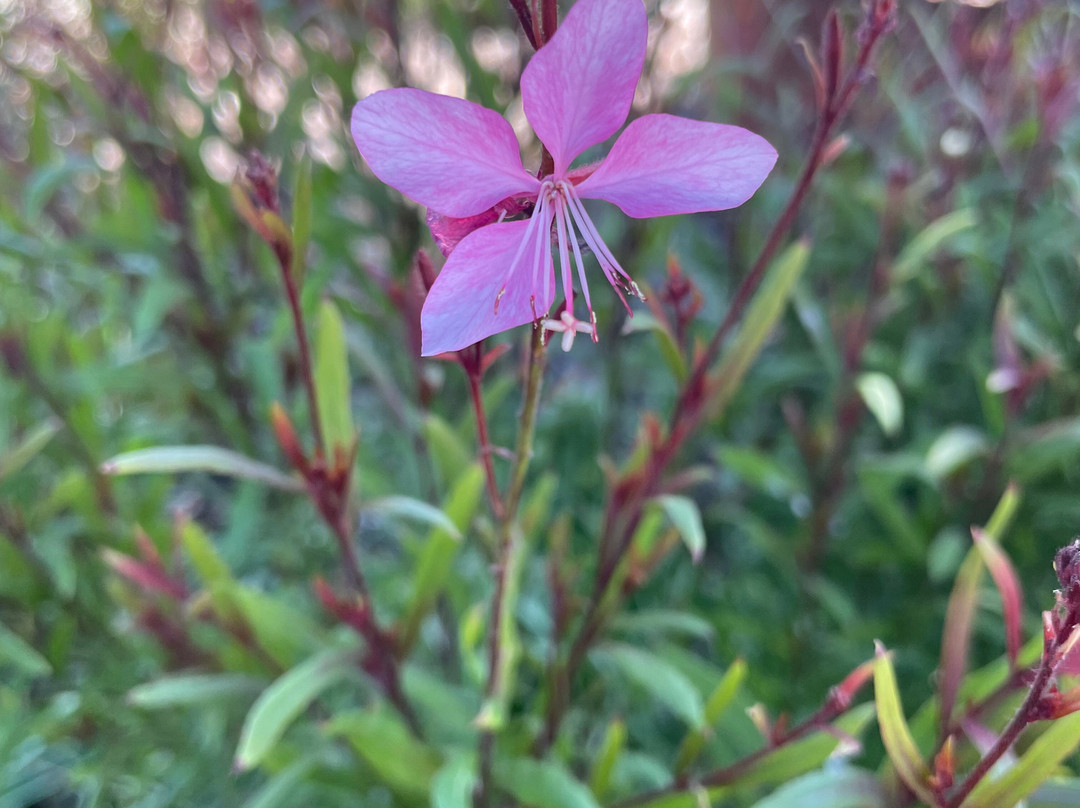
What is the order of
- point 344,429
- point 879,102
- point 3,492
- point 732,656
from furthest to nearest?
point 879,102, point 732,656, point 3,492, point 344,429

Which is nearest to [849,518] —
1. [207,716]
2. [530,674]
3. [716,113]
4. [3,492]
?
[530,674]

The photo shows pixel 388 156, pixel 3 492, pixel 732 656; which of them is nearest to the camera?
pixel 388 156

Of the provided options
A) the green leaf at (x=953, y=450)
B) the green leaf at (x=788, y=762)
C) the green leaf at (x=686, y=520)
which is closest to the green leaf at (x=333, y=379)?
the green leaf at (x=686, y=520)

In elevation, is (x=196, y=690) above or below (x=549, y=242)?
below

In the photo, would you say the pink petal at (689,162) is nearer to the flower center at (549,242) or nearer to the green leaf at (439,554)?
the flower center at (549,242)

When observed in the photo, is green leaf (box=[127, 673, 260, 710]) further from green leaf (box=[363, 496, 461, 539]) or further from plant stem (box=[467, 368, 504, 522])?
plant stem (box=[467, 368, 504, 522])

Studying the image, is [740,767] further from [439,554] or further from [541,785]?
[439,554]

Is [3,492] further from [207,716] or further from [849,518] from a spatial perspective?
[849,518]

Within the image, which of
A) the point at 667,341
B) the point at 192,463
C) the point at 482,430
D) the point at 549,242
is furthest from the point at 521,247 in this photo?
the point at 192,463
